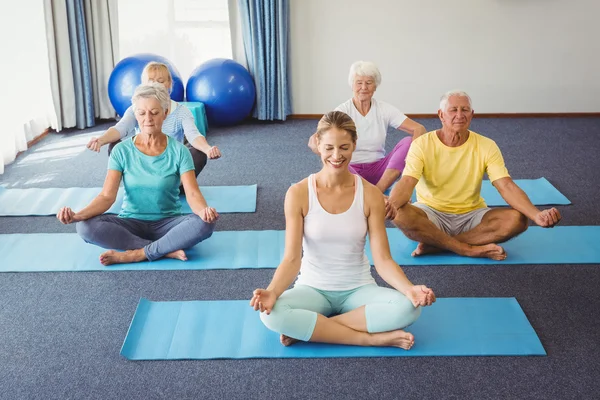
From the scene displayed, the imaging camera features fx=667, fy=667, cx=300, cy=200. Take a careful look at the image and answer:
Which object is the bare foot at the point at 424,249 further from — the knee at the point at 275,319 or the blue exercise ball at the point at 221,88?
the blue exercise ball at the point at 221,88

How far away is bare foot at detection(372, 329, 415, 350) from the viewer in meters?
2.43

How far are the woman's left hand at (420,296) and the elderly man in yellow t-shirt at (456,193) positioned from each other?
2.66ft

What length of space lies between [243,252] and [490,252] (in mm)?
1211

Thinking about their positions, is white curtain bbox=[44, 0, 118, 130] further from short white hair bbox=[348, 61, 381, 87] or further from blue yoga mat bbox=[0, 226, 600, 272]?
short white hair bbox=[348, 61, 381, 87]

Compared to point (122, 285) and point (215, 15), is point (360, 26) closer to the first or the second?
point (215, 15)

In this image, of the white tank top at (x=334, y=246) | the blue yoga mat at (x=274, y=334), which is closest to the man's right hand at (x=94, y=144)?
the blue yoga mat at (x=274, y=334)

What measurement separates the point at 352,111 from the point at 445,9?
2608 mm

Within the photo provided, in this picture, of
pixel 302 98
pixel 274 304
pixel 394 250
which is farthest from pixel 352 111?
pixel 302 98

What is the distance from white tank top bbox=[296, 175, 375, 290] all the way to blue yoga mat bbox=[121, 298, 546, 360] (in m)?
0.25

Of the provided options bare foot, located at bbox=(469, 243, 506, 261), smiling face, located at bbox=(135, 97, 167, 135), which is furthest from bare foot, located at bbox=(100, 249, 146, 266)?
bare foot, located at bbox=(469, 243, 506, 261)

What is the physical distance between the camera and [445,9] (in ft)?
19.6

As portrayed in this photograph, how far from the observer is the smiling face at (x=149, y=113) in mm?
3055

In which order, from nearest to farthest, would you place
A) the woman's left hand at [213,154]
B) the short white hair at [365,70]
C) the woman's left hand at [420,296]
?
1. the woman's left hand at [420,296]
2. the woman's left hand at [213,154]
3. the short white hair at [365,70]

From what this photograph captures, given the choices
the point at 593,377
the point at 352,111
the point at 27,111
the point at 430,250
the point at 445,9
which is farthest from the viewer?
the point at 445,9
